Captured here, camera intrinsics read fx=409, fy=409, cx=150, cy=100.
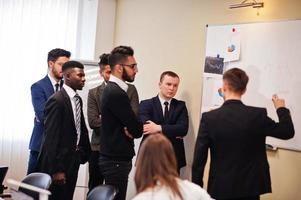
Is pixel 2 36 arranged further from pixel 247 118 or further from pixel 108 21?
pixel 247 118

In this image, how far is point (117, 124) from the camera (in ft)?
10.4

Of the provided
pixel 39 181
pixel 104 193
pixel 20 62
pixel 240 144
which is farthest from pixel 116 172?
pixel 20 62

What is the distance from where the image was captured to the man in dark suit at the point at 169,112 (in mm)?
4204

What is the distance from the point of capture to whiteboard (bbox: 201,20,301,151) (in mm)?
3758

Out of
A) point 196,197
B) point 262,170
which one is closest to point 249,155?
point 262,170

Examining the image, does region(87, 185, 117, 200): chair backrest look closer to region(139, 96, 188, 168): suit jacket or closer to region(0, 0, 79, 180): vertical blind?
region(139, 96, 188, 168): suit jacket

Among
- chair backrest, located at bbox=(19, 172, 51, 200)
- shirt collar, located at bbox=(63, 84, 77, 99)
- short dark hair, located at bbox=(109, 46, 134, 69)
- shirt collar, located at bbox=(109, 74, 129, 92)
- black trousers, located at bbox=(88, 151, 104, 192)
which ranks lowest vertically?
black trousers, located at bbox=(88, 151, 104, 192)

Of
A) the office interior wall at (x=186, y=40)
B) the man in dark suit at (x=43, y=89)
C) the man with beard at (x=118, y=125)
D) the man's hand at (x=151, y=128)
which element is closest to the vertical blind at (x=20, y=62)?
the office interior wall at (x=186, y=40)

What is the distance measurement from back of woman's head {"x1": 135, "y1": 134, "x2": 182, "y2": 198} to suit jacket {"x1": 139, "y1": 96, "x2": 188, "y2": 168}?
2.29 m

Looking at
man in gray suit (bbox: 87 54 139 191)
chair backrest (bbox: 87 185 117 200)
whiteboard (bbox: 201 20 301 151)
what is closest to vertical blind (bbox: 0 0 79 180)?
man in gray suit (bbox: 87 54 139 191)

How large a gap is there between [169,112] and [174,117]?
73 mm

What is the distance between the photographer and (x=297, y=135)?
3.73m

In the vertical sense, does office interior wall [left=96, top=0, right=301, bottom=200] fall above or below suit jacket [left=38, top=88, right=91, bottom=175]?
above

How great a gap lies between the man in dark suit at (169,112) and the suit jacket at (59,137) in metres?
1.06
